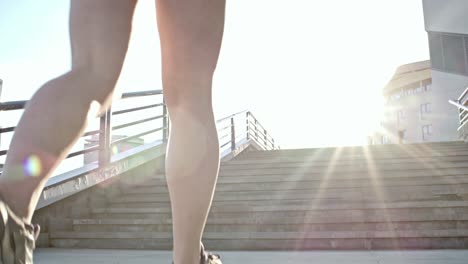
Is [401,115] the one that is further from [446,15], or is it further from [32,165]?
[32,165]

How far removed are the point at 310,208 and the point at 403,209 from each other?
0.70 meters

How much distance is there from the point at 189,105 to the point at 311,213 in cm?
259

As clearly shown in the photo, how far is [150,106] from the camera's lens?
19.4 ft

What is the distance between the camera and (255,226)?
11.2ft

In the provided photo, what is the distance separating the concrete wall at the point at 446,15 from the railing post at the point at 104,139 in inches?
611

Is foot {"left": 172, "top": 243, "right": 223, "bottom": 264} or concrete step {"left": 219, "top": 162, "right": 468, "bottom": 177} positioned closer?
foot {"left": 172, "top": 243, "right": 223, "bottom": 264}

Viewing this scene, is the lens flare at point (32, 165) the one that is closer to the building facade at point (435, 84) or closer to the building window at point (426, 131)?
the building facade at point (435, 84)

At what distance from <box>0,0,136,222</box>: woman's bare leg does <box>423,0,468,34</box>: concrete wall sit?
17837mm

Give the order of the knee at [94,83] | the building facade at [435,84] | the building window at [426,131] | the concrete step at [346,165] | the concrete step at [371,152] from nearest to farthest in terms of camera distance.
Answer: the knee at [94,83]
the concrete step at [346,165]
the concrete step at [371,152]
the building facade at [435,84]
the building window at [426,131]

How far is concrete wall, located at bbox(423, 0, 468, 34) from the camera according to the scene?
54.2 ft

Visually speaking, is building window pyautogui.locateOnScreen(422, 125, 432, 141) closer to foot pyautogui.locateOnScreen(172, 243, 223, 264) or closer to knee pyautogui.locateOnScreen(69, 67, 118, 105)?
foot pyautogui.locateOnScreen(172, 243, 223, 264)

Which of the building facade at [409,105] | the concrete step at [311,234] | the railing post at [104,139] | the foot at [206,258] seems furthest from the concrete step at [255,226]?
the building facade at [409,105]

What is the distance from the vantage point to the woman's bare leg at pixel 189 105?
3.40 feet

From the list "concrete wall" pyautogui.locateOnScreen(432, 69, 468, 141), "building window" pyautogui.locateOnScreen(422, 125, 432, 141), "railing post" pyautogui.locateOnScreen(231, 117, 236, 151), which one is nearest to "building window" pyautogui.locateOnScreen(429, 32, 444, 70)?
"concrete wall" pyautogui.locateOnScreen(432, 69, 468, 141)
